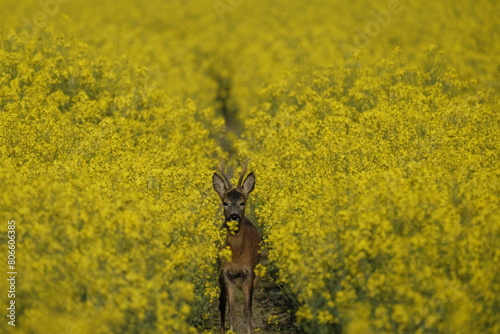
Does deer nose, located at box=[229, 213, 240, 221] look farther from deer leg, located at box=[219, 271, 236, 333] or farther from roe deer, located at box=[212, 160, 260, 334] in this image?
deer leg, located at box=[219, 271, 236, 333]

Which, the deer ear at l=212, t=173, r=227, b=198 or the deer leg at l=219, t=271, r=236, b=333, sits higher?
the deer ear at l=212, t=173, r=227, b=198

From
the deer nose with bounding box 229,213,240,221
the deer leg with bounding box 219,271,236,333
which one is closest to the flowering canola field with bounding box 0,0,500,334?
the deer leg with bounding box 219,271,236,333

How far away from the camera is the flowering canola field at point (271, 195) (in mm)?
7902

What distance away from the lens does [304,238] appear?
9.32m

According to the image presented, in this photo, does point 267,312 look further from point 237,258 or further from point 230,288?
point 237,258

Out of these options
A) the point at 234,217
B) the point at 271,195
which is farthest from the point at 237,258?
the point at 271,195

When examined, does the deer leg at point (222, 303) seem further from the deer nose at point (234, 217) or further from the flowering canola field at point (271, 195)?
the deer nose at point (234, 217)

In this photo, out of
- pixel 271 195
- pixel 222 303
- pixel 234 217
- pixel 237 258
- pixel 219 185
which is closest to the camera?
pixel 234 217

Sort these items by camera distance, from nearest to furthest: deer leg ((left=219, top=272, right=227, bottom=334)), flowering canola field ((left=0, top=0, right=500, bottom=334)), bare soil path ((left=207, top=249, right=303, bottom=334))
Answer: flowering canola field ((left=0, top=0, right=500, bottom=334)) → deer leg ((left=219, top=272, right=227, bottom=334)) → bare soil path ((left=207, top=249, right=303, bottom=334))

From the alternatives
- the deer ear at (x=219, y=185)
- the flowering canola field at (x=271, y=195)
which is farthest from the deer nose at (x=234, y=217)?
the deer ear at (x=219, y=185)

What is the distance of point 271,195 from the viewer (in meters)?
12.3

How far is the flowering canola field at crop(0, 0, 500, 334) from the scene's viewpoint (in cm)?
790

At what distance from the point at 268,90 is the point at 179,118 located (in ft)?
9.07

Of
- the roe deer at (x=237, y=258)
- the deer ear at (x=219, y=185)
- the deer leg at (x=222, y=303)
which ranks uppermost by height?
the deer ear at (x=219, y=185)
